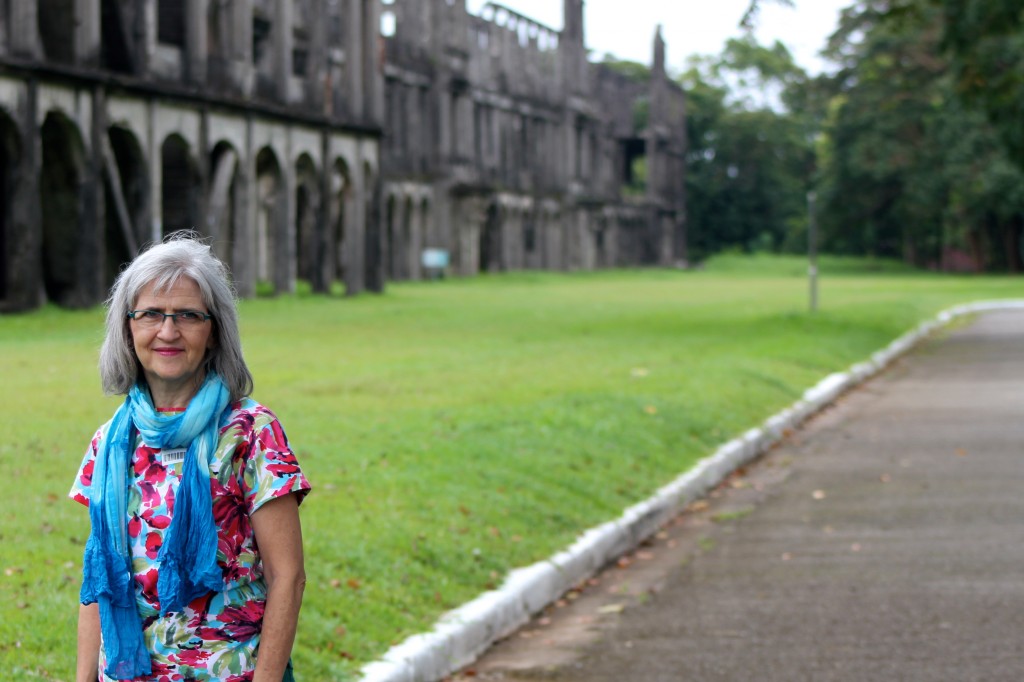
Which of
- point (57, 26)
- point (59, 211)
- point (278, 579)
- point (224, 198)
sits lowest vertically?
point (278, 579)

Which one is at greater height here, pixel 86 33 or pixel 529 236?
pixel 86 33

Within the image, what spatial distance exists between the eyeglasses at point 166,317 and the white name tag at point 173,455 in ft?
0.95

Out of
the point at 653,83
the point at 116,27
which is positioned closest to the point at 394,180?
the point at 116,27

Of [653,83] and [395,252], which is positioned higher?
[653,83]

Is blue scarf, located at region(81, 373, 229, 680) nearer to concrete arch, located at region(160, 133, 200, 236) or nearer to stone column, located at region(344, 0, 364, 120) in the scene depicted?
concrete arch, located at region(160, 133, 200, 236)

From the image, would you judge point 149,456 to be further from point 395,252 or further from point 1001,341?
point 395,252

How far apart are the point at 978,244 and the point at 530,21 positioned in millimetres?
26152

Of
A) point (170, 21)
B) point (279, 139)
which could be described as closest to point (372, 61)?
point (279, 139)

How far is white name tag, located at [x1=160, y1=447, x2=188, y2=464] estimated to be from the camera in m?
3.60

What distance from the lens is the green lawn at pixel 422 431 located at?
7.18 metres

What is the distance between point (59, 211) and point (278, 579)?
2442cm

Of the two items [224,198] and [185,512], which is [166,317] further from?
[224,198]

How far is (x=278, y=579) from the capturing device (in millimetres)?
3635

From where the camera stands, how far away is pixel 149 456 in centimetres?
362
